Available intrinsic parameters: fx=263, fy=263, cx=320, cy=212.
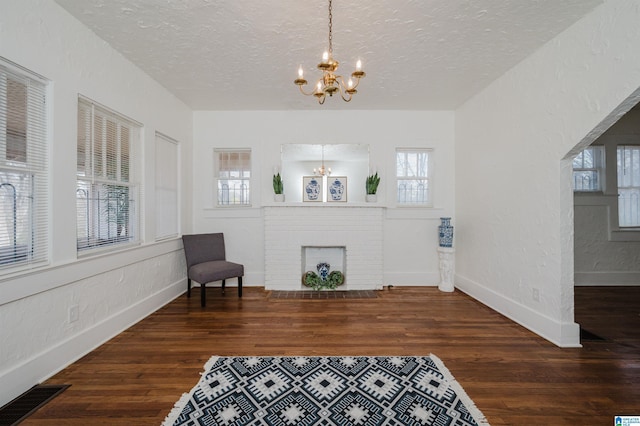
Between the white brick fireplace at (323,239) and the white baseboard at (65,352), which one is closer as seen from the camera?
the white baseboard at (65,352)

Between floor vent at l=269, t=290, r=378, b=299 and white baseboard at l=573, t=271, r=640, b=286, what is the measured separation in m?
3.29

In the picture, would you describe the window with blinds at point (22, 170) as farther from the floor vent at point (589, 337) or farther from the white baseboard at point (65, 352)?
the floor vent at point (589, 337)

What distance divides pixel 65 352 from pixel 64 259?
0.73 meters

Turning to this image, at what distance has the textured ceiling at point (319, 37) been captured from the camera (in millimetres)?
2041

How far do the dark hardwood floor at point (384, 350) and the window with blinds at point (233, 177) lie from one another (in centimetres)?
158

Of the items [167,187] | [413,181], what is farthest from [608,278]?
[167,187]

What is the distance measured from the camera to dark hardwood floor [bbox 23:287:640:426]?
1.65 meters

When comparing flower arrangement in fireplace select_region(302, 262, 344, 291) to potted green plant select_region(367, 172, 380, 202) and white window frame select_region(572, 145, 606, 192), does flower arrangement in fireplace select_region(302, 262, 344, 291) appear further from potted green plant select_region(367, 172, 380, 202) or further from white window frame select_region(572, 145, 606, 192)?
white window frame select_region(572, 145, 606, 192)

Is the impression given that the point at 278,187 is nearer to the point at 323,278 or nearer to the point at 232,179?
the point at 232,179

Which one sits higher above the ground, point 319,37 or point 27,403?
point 319,37

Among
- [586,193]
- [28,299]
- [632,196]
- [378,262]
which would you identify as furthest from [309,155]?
[632,196]

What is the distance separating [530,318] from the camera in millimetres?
2701

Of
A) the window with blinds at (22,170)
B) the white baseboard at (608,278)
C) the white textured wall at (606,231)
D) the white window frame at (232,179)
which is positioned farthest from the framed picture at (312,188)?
the white baseboard at (608,278)

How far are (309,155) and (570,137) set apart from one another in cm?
305
